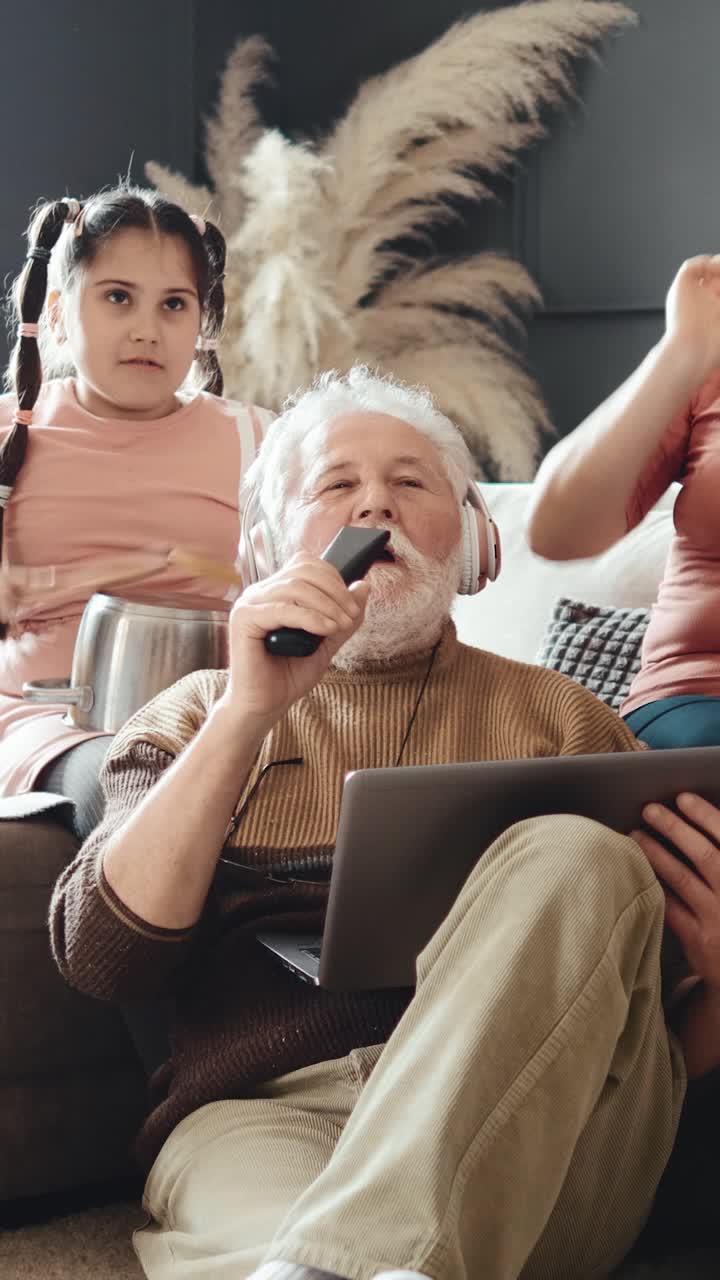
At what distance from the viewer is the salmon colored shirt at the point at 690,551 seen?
1.56 meters

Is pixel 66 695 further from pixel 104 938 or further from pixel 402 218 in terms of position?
pixel 402 218

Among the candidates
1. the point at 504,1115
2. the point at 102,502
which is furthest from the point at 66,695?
the point at 504,1115

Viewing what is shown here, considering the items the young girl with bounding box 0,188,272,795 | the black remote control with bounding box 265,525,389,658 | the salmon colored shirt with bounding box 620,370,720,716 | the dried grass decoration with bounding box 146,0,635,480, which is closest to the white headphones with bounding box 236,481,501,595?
the salmon colored shirt with bounding box 620,370,720,716

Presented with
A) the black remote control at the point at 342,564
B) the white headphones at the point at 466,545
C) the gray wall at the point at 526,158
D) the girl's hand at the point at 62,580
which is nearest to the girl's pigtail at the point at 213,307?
the girl's hand at the point at 62,580

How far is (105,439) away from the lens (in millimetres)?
2160

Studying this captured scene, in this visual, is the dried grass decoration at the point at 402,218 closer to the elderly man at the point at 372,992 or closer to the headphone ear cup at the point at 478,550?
the elderly man at the point at 372,992

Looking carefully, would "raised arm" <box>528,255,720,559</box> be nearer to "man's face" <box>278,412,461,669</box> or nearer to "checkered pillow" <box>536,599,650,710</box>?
"man's face" <box>278,412,461,669</box>

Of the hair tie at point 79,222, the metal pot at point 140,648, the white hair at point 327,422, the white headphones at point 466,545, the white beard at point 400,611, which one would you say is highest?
the hair tie at point 79,222

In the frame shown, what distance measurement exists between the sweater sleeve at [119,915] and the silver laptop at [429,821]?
0.19 m

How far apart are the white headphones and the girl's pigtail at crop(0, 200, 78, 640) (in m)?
0.64

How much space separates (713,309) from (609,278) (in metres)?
2.23

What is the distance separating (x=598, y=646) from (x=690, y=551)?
346mm

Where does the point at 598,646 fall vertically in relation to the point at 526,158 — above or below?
below

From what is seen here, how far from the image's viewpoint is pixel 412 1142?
0.91 meters
